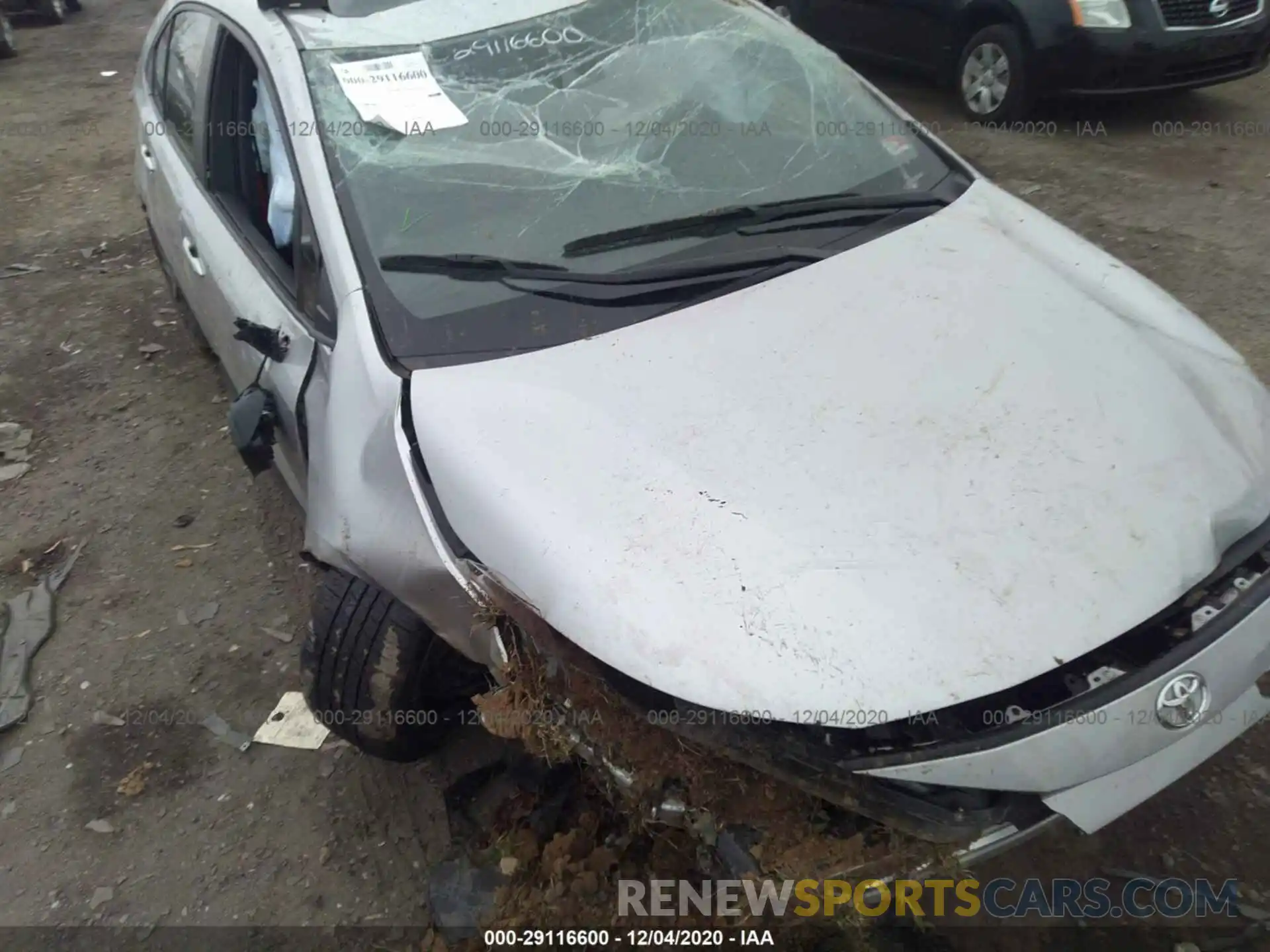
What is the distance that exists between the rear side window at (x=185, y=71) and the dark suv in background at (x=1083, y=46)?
173 inches

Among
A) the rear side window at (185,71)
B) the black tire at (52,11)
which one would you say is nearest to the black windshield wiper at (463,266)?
the rear side window at (185,71)

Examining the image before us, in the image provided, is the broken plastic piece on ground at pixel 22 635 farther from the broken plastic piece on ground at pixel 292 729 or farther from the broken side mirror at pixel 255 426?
the broken side mirror at pixel 255 426

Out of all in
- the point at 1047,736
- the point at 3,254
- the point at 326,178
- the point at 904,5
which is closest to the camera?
the point at 1047,736

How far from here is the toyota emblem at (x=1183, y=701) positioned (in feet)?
5.22

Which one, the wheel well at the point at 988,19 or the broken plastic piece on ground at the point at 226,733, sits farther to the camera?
the wheel well at the point at 988,19

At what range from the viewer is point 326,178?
7.27 feet

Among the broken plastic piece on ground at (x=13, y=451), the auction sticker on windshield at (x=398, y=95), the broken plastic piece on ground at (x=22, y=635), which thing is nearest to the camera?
the auction sticker on windshield at (x=398, y=95)

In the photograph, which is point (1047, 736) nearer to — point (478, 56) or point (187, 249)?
point (478, 56)

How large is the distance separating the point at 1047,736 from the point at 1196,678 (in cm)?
32

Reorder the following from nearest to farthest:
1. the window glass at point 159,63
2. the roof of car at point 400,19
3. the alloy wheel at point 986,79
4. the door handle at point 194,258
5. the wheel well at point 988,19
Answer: the roof of car at point 400,19, the door handle at point 194,258, the window glass at point 159,63, the wheel well at point 988,19, the alloy wheel at point 986,79

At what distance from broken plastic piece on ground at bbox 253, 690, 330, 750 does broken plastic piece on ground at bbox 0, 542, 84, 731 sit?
76cm

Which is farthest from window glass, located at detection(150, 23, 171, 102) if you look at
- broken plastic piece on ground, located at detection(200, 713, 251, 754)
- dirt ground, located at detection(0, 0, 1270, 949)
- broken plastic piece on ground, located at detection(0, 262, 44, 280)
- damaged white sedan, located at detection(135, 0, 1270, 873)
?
broken plastic piece on ground, located at detection(200, 713, 251, 754)

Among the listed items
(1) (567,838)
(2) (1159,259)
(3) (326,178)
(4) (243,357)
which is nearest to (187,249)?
(4) (243,357)

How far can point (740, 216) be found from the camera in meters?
2.29
